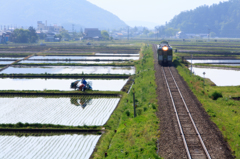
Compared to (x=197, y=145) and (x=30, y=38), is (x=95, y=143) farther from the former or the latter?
A: (x=30, y=38)

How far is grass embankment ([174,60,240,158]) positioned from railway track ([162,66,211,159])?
2078 millimetres

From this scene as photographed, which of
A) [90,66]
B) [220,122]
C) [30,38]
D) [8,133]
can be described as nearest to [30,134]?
[8,133]

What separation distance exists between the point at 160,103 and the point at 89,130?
8.82 metres

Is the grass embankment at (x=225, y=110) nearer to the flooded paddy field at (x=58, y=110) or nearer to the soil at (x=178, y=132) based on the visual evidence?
the soil at (x=178, y=132)

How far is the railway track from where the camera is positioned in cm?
1497

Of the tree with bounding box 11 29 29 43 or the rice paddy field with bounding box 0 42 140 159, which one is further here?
the tree with bounding box 11 29 29 43

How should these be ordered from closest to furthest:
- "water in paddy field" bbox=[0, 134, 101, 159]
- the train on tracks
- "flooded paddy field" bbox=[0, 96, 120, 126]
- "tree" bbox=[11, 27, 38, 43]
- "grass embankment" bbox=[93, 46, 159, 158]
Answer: "grass embankment" bbox=[93, 46, 159, 158]
"water in paddy field" bbox=[0, 134, 101, 159]
"flooded paddy field" bbox=[0, 96, 120, 126]
the train on tracks
"tree" bbox=[11, 27, 38, 43]

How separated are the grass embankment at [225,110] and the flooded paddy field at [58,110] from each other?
10516 millimetres

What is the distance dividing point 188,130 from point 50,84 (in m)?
29.4

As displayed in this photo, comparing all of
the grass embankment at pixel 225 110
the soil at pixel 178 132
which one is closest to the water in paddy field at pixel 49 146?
the soil at pixel 178 132

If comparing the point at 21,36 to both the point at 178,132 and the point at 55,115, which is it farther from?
the point at 178,132

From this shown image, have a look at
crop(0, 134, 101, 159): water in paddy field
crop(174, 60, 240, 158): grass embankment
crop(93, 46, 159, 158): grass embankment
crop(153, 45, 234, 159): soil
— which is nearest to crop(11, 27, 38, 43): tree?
crop(174, 60, 240, 158): grass embankment

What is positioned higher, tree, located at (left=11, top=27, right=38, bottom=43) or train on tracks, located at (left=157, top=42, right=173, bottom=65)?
tree, located at (left=11, top=27, right=38, bottom=43)

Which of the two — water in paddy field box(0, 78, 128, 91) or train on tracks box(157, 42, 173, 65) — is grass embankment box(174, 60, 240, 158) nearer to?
water in paddy field box(0, 78, 128, 91)
